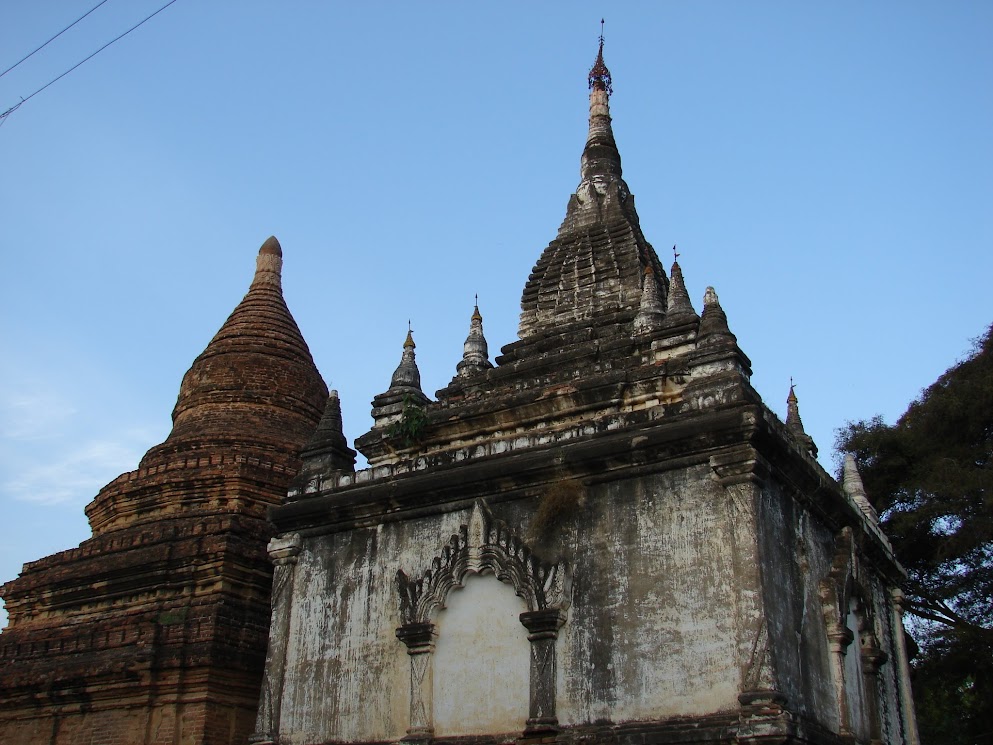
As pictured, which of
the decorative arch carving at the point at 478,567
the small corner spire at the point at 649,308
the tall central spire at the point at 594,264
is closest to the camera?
the decorative arch carving at the point at 478,567

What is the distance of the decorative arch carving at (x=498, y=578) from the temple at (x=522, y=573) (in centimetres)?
3

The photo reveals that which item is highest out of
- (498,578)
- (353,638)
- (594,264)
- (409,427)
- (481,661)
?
(594,264)

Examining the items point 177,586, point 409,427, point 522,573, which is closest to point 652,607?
point 522,573

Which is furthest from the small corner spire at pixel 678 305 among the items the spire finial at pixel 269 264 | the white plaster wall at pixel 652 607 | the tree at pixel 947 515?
the spire finial at pixel 269 264

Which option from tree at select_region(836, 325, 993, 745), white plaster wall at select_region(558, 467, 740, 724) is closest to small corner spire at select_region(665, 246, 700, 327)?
white plaster wall at select_region(558, 467, 740, 724)

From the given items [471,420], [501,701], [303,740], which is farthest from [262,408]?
[501,701]

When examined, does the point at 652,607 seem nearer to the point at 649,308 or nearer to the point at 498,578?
the point at 498,578

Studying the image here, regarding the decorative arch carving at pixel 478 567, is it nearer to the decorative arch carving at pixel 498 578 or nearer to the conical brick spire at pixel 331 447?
the decorative arch carving at pixel 498 578

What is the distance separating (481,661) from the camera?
491 inches

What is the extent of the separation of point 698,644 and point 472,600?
2977 millimetres

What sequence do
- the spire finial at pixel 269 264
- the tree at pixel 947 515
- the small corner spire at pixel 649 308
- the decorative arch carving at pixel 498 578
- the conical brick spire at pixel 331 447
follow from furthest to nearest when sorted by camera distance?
the spire finial at pixel 269 264, the tree at pixel 947 515, the small corner spire at pixel 649 308, the conical brick spire at pixel 331 447, the decorative arch carving at pixel 498 578

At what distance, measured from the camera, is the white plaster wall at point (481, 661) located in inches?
475

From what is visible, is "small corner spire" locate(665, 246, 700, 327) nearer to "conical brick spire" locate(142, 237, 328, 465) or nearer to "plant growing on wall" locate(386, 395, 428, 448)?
"plant growing on wall" locate(386, 395, 428, 448)

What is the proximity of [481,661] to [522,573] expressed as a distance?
44.8 inches
